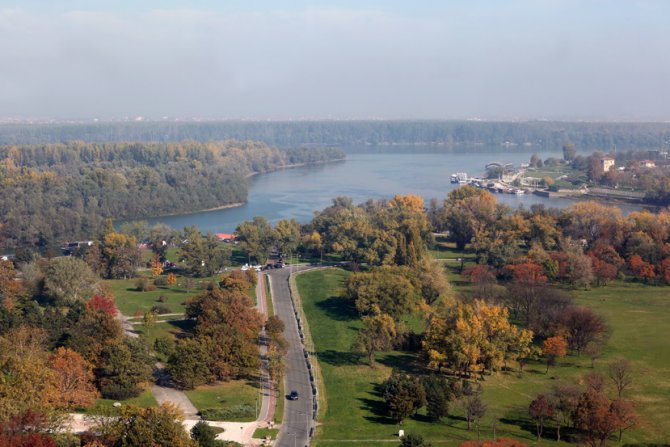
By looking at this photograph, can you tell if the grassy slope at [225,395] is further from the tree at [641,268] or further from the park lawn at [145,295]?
the tree at [641,268]

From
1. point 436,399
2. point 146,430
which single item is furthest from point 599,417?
point 146,430

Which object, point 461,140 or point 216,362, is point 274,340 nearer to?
point 216,362

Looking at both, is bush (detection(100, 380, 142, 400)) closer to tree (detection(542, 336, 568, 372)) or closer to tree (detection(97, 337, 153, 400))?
tree (detection(97, 337, 153, 400))

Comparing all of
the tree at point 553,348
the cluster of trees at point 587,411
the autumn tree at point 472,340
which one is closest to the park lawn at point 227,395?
the autumn tree at point 472,340

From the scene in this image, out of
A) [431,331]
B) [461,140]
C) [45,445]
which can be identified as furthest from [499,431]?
[461,140]

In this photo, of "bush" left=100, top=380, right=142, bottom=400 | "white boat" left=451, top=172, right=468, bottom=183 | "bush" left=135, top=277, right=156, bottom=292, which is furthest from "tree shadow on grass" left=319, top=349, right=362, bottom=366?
"white boat" left=451, top=172, right=468, bottom=183
